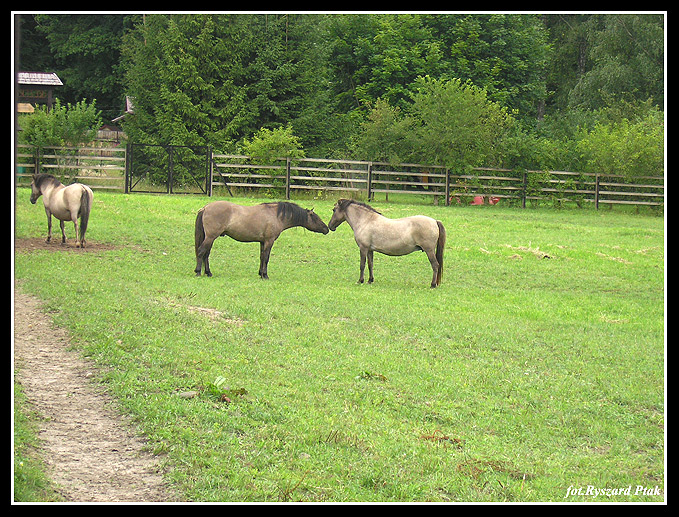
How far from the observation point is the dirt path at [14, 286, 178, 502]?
14.4 ft

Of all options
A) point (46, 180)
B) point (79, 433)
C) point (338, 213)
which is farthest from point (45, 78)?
point (79, 433)

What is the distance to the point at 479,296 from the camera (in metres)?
12.5

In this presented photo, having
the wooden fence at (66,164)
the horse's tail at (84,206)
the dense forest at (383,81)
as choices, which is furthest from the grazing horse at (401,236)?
the wooden fence at (66,164)

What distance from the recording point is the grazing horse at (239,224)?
12711 millimetres

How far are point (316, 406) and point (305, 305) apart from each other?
183 inches

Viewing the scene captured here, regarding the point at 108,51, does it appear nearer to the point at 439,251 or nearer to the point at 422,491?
the point at 439,251

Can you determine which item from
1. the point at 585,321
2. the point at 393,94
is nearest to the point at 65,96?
the point at 393,94

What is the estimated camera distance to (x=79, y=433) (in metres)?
5.27

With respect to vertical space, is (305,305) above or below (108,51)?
below

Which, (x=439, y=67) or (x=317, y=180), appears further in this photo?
(x=439, y=67)

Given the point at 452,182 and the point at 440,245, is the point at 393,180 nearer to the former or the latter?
the point at 452,182

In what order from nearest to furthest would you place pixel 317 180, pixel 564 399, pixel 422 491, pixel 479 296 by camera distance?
pixel 422 491 → pixel 564 399 → pixel 479 296 → pixel 317 180

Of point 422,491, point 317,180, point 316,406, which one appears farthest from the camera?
point 317,180

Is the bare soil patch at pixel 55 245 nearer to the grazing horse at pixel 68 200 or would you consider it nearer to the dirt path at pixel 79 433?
the grazing horse at pixel 68 200
